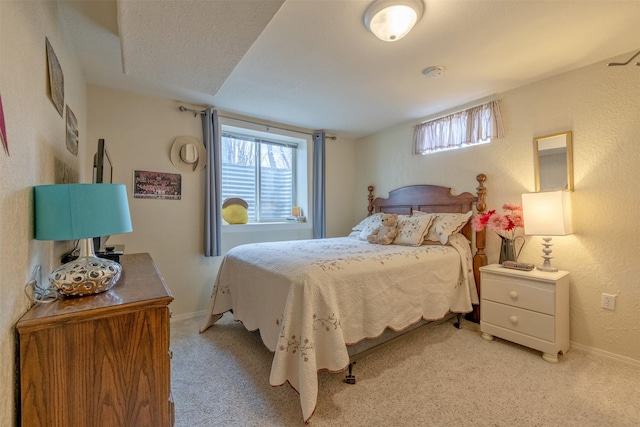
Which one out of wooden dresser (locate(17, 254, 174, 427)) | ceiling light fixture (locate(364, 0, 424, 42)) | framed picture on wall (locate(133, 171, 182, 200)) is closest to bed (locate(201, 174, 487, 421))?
wooden dresser (locate(17, 254, 174, 427))

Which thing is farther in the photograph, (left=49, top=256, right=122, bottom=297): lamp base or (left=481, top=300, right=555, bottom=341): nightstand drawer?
(left=481, top=300, right=555, bottom=341): nightstand drawer

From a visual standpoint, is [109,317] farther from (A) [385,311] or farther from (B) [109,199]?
(A) [385,311]

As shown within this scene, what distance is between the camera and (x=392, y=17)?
1545mm

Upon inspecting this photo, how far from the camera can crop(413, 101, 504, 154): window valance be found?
108 inches

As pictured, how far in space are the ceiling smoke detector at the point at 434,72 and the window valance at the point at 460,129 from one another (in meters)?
0.84

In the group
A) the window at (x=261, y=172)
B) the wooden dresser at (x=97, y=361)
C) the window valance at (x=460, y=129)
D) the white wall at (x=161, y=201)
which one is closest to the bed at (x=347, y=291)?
the window valance at (x=460, y=129)

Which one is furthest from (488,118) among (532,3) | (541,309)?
(541,309)

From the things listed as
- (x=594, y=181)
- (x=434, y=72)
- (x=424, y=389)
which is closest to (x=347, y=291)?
(x=424, y=389)

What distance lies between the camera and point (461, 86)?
2570 millimetres

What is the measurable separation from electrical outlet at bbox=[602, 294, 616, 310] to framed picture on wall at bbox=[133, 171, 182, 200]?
393cm

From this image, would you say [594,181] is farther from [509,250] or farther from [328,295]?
[328,295]

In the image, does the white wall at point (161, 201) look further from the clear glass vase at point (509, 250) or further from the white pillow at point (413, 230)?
the clear glass vase at point (509, 250)

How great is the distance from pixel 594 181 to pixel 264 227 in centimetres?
326

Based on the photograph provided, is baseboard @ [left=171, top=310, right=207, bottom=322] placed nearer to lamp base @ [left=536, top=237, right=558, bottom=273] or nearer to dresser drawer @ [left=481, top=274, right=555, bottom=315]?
dresser drawer @ [left=481, top=274, right=555, bottom=315]
